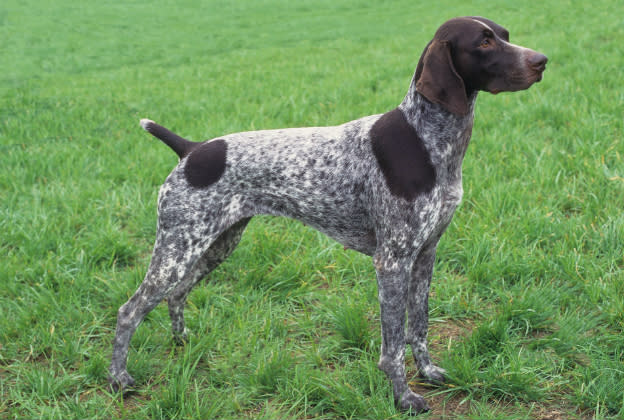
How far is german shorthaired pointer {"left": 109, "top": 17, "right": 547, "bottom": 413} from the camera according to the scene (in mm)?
2680

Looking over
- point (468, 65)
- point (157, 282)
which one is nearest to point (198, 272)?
point (157, 282)

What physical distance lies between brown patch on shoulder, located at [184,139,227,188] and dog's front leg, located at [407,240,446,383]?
1215mm

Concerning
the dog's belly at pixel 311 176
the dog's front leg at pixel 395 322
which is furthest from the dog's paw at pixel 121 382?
the dog's front leg at pixel 395 322

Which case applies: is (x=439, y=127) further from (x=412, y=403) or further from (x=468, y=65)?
(x=412, y=403)

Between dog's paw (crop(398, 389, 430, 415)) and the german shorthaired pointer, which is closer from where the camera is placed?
the german shorthaired pointer

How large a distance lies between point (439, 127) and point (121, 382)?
7.32 feet

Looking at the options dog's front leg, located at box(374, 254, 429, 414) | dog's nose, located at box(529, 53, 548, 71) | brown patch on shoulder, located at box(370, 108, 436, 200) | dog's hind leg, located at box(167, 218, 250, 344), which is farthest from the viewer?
dog's hind leg, located at box(167, 218, 250, 344)

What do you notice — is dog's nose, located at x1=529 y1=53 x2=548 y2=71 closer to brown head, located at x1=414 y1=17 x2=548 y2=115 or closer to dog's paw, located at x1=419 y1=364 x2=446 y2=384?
brown head, located at x1=414 y1=17 x2=548 y2=115

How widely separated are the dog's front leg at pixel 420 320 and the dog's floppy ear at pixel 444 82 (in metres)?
0.97

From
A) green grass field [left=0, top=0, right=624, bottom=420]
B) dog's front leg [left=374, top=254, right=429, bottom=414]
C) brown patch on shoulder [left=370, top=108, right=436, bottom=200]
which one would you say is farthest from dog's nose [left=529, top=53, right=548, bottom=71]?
green grass field [left=0, top=0, right=624, bottom=420]

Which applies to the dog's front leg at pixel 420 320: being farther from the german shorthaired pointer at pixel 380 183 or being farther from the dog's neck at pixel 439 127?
the dog's neck at pixel 439 127

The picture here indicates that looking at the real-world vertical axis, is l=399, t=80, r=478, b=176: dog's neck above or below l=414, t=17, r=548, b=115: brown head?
below

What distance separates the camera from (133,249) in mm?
4590

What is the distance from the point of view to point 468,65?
8.79 feet
